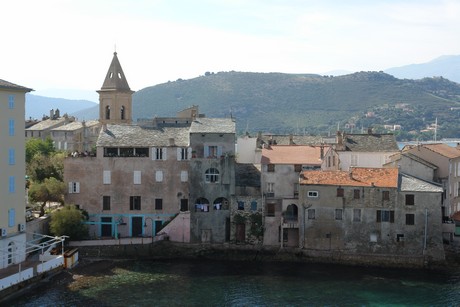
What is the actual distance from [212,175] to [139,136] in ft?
29.6

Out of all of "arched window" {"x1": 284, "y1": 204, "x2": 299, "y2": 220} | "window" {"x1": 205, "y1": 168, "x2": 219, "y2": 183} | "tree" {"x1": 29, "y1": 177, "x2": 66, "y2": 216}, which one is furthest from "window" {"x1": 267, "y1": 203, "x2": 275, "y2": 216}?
"tree" {"x1": 29, "y1": 177, "x2": 66, "y2": 216}

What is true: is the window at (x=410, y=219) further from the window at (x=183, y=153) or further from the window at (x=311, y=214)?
the window at (x=183, y=153)

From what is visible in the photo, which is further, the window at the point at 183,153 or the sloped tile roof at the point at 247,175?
the sloped tile roof at the point at 247,175

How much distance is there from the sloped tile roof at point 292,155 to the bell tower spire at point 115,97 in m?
20.2

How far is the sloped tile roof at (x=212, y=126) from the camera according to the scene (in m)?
63.7

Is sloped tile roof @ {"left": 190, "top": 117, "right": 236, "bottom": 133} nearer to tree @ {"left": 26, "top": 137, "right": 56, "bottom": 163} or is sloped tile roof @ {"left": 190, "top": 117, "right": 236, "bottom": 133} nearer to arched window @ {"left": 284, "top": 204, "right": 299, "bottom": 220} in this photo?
arched window @ {"left": 284, "top": 204, "right": 299, "bottom": 220}

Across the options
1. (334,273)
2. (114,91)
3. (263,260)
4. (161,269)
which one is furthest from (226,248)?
(114,91)

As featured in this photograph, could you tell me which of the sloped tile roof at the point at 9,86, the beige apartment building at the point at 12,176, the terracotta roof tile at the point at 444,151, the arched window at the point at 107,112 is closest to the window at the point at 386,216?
the terracotta roof tile at the point at 444,151

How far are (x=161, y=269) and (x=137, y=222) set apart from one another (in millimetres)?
8512

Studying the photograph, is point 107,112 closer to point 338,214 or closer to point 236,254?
point 236,254

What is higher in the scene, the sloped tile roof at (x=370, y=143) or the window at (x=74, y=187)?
the sloped tile roof at (x=370, y=143)

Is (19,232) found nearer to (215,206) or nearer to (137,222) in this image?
(137,222)

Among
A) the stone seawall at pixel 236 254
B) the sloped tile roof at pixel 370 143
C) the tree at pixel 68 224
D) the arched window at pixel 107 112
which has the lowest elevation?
the stone seawall at pixel 236 254

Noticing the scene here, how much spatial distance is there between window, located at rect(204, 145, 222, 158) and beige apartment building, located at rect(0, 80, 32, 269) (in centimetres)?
1835
